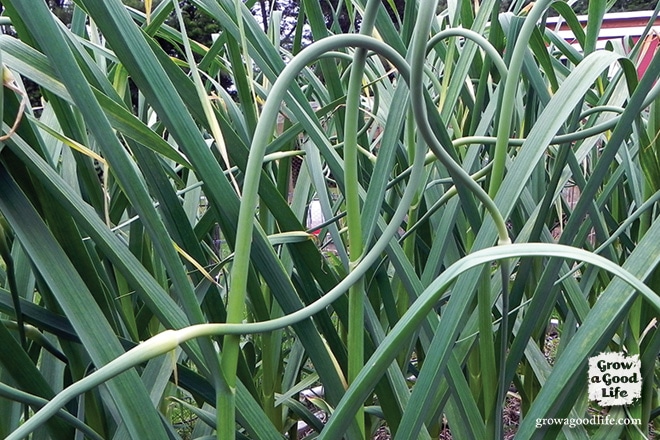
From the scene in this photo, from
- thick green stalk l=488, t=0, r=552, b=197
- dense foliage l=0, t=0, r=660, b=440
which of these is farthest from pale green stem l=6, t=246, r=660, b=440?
thick green stalk l=488, t=0, r=552, b=197

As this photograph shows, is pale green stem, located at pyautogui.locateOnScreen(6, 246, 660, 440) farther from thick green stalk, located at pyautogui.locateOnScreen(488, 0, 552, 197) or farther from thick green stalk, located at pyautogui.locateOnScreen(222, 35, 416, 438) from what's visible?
thick green stalk, located at pyautogui.locateOnScreen(488, 0, 552, 197)

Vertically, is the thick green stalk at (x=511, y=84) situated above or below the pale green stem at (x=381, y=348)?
above

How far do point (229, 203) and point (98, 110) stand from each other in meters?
0.08

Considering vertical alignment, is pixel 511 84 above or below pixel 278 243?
above

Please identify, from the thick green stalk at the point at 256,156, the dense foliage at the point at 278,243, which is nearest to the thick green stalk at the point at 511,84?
the dense foliage at the point at 278,243

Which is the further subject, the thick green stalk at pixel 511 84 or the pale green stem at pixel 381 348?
the thick green stalk at pixel 511 84

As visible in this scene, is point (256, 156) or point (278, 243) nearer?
point (256, 156)

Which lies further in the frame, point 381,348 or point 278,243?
point 278,243

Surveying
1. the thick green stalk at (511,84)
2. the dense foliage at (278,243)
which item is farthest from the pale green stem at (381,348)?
the thick green stalk at (511,84)

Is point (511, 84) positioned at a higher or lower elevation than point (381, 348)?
higher

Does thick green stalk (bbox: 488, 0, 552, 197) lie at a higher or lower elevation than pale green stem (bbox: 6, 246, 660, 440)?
higher

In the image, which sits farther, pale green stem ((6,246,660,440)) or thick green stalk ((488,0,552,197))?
thick green stalk ((488,0,552,197))

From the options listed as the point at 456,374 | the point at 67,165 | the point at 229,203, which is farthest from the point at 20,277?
the point at 456,374

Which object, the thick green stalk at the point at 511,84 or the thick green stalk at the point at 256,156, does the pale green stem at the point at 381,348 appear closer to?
the thick green stalk at the point at 256,156
